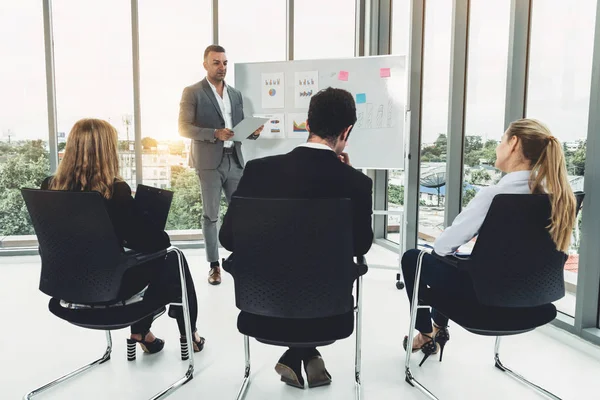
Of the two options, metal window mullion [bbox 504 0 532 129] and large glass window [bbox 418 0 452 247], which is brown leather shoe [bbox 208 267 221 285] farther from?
metal window mullion [bbox 504 0 532 129]

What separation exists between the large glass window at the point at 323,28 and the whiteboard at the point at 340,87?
2.58 feet

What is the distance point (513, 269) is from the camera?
1542 millimetres

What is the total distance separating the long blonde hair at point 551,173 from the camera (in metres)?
1.47

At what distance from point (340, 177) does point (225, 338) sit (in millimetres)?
1406

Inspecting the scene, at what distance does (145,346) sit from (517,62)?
285 centimetres

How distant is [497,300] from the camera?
1.58 m

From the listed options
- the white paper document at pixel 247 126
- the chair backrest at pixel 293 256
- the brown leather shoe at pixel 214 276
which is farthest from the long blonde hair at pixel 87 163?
the brown leather shoe at pixel 214 276

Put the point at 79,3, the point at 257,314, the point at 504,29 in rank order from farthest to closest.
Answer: the point at 79,3 < the point at 504,29 < the point at 257,314

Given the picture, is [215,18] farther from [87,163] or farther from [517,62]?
[87,163]

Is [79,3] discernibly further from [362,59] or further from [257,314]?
[257,314]

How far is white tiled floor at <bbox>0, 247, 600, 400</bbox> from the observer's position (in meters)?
1.90

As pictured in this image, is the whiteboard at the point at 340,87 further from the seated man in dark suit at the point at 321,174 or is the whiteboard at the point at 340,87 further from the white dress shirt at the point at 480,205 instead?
the seated man in dark suit at the point at 321,174

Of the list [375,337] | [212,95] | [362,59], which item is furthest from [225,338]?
[362,59]

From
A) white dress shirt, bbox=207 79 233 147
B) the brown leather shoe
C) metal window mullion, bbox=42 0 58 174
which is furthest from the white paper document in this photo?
metal window mullion, bbox=42 0 58 174
